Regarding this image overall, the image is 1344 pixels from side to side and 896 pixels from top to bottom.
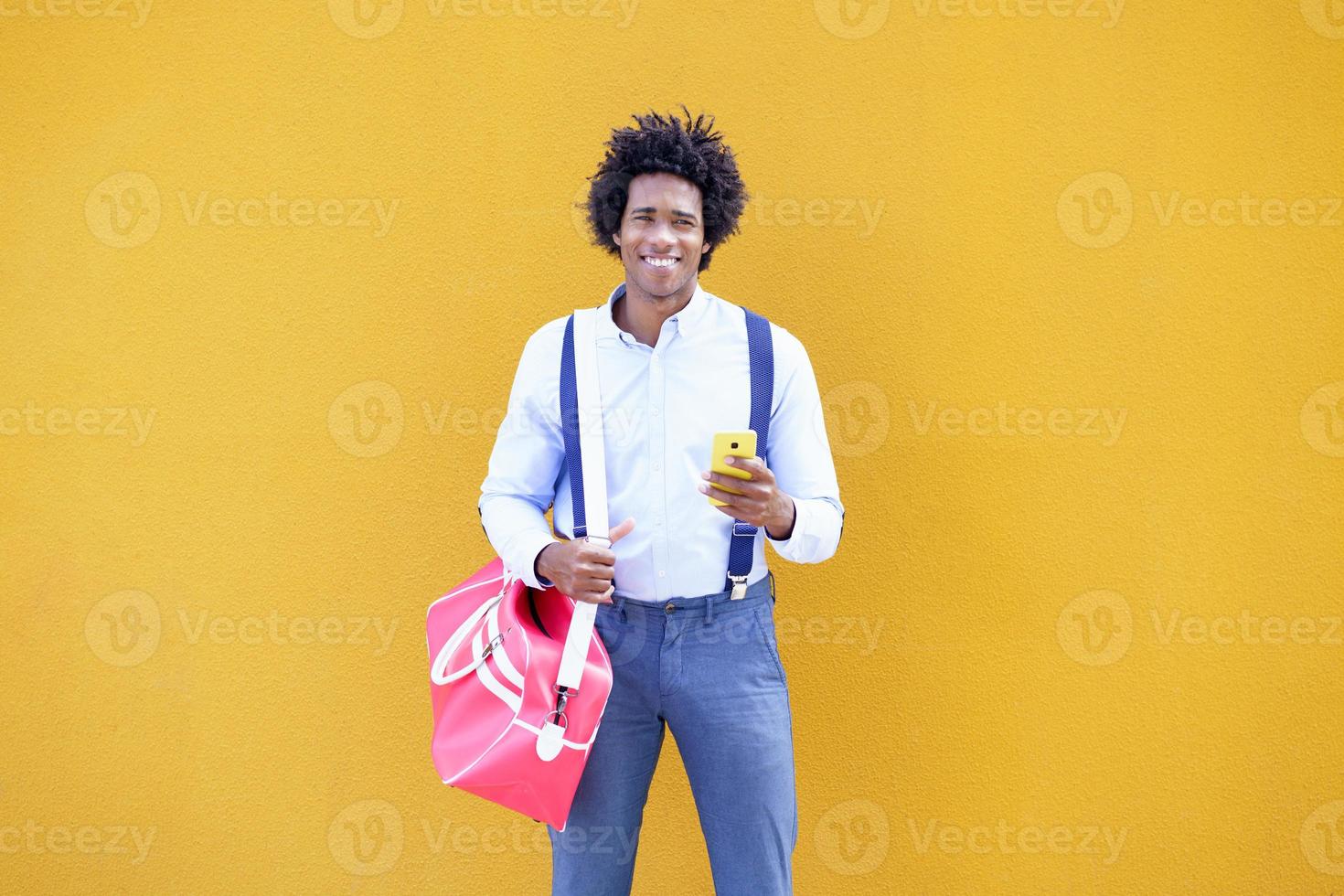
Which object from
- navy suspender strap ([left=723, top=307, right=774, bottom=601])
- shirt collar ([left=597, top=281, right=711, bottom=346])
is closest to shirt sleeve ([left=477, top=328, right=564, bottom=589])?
shirt collar ([left=597, top=281, right=711, bottom=346])

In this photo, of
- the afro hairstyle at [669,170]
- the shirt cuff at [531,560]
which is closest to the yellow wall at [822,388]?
the afro hairstyle at [669,170]

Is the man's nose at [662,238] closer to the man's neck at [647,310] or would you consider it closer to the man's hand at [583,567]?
the man's neck at [647,310]

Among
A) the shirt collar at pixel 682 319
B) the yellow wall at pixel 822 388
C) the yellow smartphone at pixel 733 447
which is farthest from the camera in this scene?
the yellow wall at pixel 822 388

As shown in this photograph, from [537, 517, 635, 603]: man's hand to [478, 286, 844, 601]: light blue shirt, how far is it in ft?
0.15

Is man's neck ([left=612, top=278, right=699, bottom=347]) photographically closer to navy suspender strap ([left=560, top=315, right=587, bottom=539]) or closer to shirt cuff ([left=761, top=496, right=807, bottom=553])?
navy suspender strap ([left=560, top=315, right=587, bottom=539])

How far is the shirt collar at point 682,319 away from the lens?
5.95ft

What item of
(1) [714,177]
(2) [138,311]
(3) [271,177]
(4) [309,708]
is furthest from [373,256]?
(4) [309,708]

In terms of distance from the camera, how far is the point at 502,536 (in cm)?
178

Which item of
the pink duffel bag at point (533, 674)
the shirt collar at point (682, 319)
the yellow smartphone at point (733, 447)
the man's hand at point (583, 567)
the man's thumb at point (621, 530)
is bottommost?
the pink duffel bag at point (533, 674)

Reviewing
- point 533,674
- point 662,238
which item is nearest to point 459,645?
point 533,674

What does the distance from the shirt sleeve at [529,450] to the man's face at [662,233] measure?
0.25m

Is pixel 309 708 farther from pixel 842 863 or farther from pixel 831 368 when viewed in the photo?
pixel 831 368

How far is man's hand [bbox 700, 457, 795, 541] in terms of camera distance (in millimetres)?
1601

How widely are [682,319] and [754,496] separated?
1.33 feet
